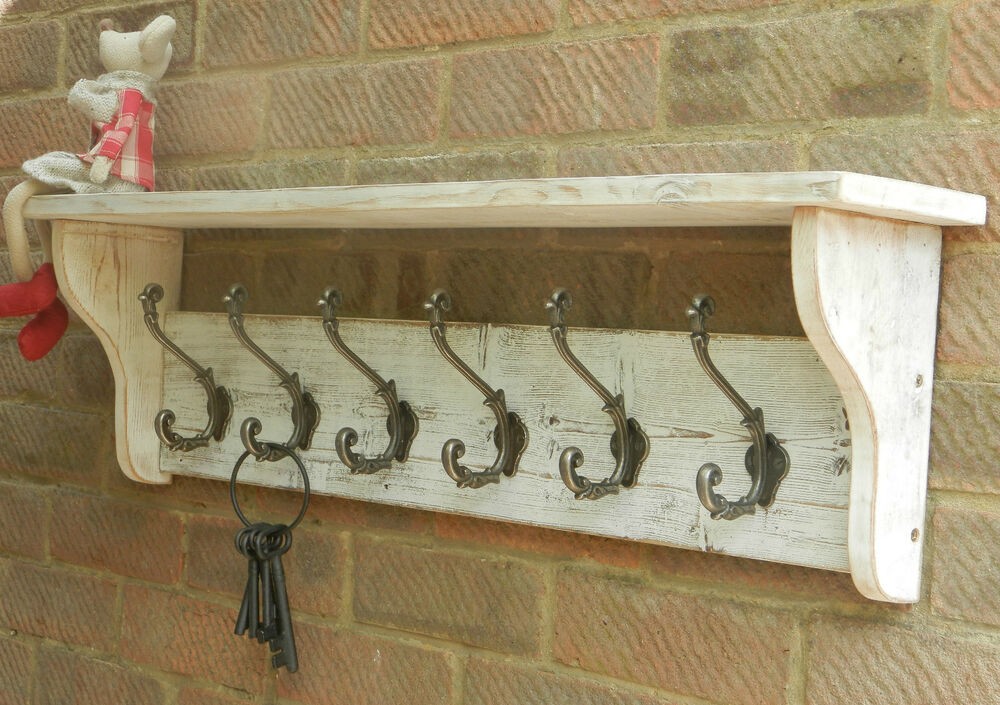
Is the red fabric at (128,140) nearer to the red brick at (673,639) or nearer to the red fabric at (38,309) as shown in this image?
the red fabric at (38,309)

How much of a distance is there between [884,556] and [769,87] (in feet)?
1.36

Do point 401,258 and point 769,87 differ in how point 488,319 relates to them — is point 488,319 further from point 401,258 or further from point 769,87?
point 769,87

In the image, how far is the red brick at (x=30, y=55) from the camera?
1.44m

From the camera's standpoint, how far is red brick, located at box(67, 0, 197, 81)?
4.35 ft

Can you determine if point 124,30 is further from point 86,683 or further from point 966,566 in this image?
point 966,566

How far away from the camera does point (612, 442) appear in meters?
0.99

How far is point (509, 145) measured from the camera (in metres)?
1.11

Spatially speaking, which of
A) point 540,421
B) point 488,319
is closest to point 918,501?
point 540,421

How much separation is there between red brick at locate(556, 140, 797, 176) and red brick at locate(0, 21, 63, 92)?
30.2 inches

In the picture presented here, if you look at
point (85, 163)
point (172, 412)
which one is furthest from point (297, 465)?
point (85, 163)

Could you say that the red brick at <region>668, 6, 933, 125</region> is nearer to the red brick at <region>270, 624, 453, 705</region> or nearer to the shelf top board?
the shelf top board

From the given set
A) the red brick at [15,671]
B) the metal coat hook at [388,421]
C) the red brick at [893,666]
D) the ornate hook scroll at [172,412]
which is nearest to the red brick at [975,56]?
the red brick at [893,666]

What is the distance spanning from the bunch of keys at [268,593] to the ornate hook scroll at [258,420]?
46mm

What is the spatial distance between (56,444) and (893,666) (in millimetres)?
1061
